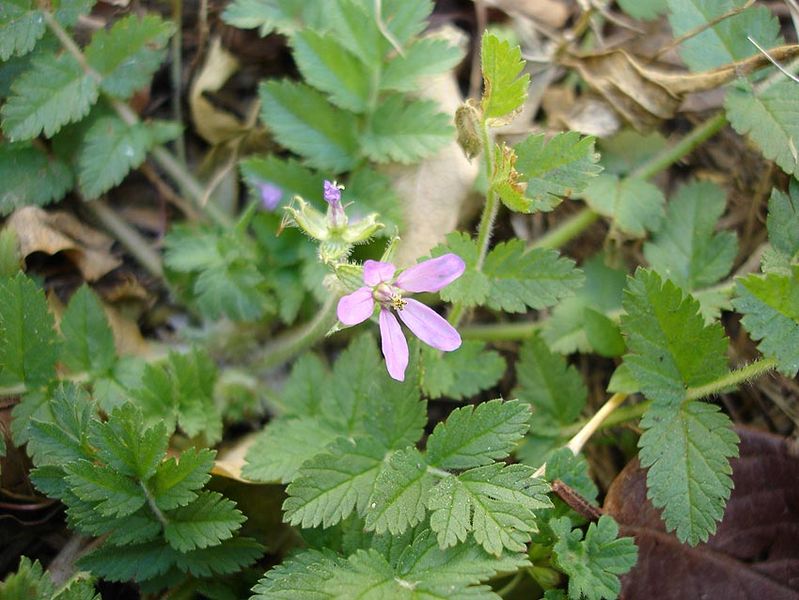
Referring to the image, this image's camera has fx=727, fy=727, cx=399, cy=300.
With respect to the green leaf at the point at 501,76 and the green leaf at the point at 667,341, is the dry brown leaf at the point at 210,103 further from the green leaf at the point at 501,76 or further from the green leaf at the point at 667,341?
the green leaf at the point at 667,341

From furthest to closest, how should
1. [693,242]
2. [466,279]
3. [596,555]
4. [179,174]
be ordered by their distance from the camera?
[179,174] → [693,242] → [466,279] → [596,555]

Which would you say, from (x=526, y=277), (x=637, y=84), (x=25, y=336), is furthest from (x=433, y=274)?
(x=637, y=84)

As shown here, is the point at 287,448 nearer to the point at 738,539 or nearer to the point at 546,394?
the point at 546,394

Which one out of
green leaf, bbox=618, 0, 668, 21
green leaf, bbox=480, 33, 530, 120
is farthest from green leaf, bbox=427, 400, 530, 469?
green leaf, bbox=618, 0, 668, 21

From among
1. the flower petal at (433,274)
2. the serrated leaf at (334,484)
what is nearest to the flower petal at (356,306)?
the flower petal at (433,274)

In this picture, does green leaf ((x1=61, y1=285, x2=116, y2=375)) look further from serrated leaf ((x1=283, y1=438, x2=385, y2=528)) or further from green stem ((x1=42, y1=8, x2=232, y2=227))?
serrated leaf ((x1=283, y1=438, x2=385, y2=528))

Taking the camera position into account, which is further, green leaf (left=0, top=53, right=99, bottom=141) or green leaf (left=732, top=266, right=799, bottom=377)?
green leaf (left=0, top=53, right=99, bottom=141)
